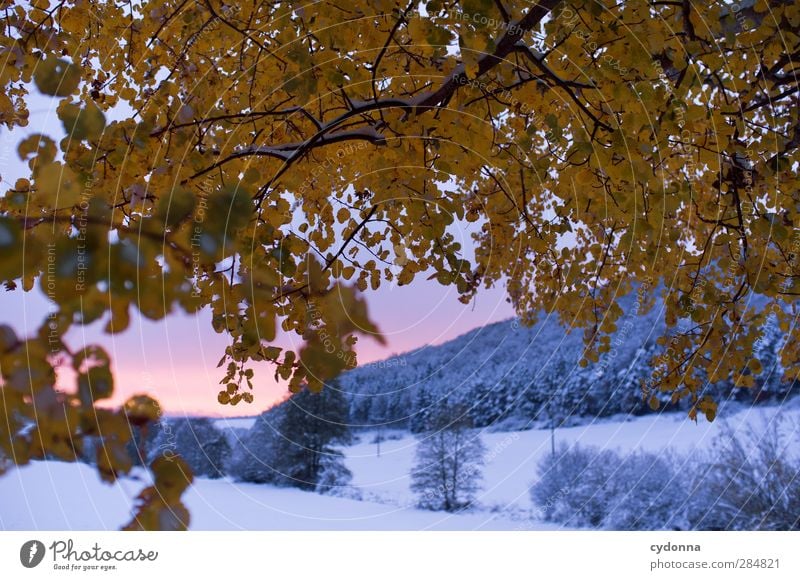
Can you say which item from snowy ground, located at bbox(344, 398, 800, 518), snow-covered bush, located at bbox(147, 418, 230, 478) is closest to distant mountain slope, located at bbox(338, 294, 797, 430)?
snowy ground, located at bbox(344, 398, 800, 518)

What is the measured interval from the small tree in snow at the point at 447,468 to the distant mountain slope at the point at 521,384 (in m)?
0.36

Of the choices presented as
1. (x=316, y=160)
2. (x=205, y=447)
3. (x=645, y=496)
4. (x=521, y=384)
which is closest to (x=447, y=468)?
(x=645, y=496)

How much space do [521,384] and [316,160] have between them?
6.40 meters

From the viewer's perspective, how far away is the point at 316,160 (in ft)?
9.75

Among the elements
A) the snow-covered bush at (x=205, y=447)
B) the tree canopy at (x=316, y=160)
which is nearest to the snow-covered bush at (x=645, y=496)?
the tree canopy at (x=316, y=160)

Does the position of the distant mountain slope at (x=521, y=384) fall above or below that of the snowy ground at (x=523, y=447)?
above

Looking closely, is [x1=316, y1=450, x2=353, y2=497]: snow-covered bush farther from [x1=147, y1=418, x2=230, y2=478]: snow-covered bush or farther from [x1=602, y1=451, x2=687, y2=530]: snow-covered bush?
[x1=602, y1=451, x2=687, y2=530]: snow-covered bush

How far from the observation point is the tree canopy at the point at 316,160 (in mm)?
1165

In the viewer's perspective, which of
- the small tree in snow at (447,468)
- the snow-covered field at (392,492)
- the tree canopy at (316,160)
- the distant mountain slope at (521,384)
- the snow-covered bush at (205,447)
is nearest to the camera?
the tree canopy at (316,160)

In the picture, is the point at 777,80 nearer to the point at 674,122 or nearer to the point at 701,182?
the point at 701,182

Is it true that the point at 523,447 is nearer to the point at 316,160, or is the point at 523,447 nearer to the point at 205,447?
the point at 205,447

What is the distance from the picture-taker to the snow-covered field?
3651mm

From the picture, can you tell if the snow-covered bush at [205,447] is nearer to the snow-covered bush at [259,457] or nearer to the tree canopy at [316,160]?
the snow-covered bush at [259,457]

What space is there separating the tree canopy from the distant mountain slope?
3412 mm
